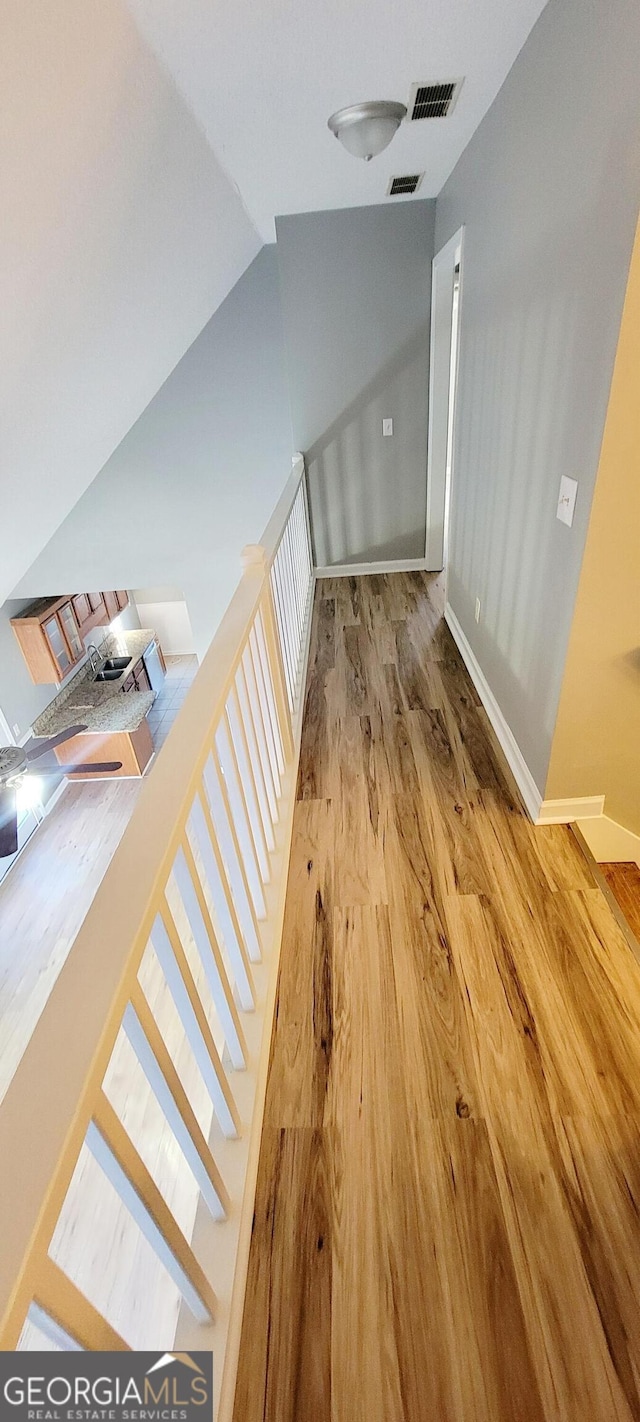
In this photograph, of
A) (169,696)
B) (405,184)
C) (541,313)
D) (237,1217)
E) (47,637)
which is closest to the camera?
(237,1217)

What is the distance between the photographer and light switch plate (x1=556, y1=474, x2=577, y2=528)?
1592 mm

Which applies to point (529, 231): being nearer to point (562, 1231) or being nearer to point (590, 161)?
point (590, 161)

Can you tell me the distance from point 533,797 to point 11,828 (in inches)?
129

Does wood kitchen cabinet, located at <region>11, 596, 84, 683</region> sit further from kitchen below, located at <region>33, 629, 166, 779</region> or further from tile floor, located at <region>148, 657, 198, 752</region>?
tile floor, located at <region>148, 657, 198, 752</region>

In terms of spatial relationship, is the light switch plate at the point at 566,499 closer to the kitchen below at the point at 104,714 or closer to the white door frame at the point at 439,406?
the white door frame at the point at 439,406

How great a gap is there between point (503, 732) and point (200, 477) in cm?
360

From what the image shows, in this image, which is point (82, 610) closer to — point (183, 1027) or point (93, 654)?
point (93, 654)

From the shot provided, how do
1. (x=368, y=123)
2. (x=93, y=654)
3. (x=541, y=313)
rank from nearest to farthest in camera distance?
(x=541, y=313), (x=368, y=123), (x=93, y=654)

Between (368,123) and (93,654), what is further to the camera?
(93,654)

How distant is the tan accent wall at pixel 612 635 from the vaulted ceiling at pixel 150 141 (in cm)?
113

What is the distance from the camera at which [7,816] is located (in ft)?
11.5

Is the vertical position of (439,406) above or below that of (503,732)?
above

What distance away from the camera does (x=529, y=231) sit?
1.78 metres

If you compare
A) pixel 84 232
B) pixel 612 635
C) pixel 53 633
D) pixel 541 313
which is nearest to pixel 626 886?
pixel 612 635
